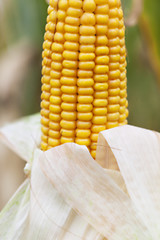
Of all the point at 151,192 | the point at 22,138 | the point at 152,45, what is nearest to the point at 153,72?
the point at 152,45

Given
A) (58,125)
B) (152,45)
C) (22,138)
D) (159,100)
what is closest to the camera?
(58,125)

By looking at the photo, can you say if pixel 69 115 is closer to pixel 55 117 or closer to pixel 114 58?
pixel 55 117

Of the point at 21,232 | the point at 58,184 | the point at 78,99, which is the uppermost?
the point at 78,99

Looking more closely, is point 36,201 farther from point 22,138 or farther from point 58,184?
point 22,138

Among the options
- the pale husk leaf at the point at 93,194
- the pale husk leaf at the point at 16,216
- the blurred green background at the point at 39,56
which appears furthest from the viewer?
the blurred green background at the point at 39,56

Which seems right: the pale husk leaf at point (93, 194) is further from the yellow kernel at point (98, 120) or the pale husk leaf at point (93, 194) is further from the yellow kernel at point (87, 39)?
the yellow kernel at point (87, 39)

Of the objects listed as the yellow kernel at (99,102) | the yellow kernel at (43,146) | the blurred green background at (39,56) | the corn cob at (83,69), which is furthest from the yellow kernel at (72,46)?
the blurred green background at (39,56)

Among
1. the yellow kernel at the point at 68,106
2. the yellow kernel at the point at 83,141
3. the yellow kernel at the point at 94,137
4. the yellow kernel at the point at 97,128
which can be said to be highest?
the yellow kernel at the point at 68,106

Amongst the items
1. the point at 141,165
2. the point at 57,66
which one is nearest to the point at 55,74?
the point at 57,66

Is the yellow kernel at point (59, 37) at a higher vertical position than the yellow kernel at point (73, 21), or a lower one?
lower
